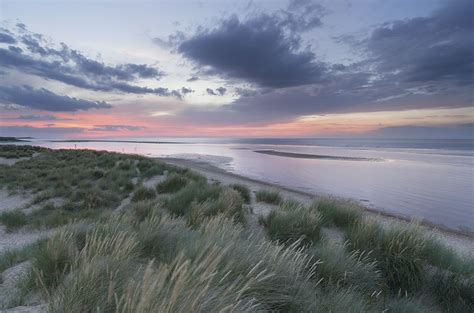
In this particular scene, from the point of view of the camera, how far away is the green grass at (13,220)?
26.4ft

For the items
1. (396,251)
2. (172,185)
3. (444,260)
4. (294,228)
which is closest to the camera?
(396,251)

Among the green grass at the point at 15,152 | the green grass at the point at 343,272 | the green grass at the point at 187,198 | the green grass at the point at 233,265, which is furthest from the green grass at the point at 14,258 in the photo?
the green grass at the point at 15,152

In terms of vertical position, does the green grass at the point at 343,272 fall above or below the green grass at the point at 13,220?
above

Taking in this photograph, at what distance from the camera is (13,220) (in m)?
8.27

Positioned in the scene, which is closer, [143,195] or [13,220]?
[13,220]

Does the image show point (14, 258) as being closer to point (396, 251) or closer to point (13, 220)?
point (13, 220)

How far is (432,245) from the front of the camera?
17.0 ft

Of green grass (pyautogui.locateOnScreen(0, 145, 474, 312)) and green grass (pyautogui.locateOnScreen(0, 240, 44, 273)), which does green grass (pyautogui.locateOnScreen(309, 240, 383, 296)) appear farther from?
green grass (pyautogui.locateOnScreen(0, 240, 44, 273))

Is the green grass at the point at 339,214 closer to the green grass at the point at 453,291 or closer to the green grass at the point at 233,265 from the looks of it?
the green grass at the point at 233,265

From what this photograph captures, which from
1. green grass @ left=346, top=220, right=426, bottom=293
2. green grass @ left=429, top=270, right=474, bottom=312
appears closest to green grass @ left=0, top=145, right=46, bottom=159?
green grass @ left=346, top=220, right=426, bottom=293

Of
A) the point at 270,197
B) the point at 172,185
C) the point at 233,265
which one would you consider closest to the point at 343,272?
the point at 233,265

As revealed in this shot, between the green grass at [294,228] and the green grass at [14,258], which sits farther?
the green grass at [294,228]

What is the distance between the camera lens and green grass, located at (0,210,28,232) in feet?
26.4

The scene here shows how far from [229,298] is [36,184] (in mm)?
16059
